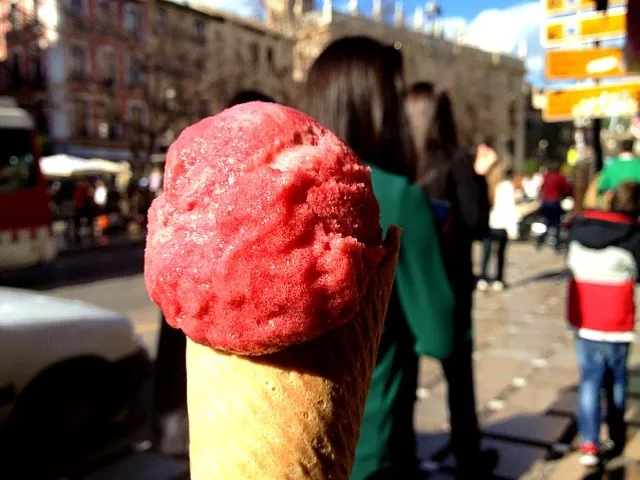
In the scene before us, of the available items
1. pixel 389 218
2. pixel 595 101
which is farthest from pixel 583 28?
pixel 389 218

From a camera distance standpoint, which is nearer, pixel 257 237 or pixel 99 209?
pixel 257 237

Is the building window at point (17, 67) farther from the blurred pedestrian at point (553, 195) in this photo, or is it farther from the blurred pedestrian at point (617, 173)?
the blurred pedestrian at point (617, 173)

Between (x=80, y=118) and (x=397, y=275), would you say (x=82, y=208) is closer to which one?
(x=397, y=275)

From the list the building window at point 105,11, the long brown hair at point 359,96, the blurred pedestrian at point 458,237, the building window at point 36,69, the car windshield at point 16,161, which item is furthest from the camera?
the building window at point 36,69

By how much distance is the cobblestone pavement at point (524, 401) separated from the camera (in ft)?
11.3

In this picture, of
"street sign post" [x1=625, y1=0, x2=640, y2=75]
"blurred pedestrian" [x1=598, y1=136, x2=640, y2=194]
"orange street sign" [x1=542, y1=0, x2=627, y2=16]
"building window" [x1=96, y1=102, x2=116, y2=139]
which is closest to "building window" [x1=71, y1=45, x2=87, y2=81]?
"building window" [x1=96, y1=102, x2=116, y2=139]

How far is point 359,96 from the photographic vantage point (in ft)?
5.61

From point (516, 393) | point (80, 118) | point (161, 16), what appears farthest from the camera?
point (80, 118)

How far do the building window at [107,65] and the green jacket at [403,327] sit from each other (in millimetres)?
33716

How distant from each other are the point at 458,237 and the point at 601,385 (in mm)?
1489

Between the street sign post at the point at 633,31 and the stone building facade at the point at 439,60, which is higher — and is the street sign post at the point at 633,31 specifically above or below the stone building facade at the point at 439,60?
below

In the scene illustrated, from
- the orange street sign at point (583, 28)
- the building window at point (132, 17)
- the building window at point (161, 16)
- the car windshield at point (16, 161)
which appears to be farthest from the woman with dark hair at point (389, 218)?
the building window at point (132, 17)

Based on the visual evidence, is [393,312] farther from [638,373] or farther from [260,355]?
[638,373]

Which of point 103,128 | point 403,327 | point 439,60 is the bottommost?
point 403,327
